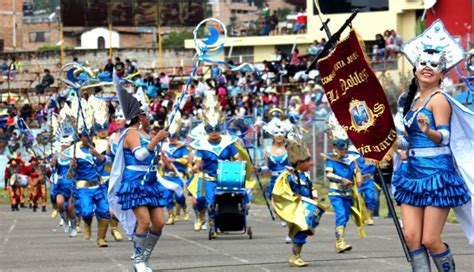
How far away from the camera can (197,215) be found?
72.6 ft

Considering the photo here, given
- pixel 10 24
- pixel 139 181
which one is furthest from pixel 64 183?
pixel 10 24

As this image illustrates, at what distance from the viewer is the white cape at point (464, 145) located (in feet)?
34.3

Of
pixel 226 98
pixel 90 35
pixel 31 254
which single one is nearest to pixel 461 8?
pixel 226 98

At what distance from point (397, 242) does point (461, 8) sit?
20.0 m

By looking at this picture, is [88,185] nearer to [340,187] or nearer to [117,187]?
[340,187]

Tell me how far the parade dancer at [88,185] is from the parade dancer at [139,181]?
4330 millimetres

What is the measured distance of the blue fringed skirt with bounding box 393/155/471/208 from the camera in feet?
34.1

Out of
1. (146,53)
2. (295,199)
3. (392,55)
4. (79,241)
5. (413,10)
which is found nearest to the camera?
(295,199)

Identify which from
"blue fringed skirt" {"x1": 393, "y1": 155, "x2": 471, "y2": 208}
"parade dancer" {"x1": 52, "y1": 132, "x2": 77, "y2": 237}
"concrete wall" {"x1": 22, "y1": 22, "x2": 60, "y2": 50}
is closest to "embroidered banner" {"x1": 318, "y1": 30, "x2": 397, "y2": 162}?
"blue fringed skirt" {"x1": 393, "y1": 155, "x2": 471, "y2": 208}

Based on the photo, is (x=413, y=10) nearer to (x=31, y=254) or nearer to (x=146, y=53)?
(x=146, y=53)

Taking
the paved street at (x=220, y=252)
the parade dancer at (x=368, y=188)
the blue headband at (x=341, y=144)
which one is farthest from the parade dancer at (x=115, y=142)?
the parade dancer at (x=368, y=188)

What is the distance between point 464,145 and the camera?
413 inches

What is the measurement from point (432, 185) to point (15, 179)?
23643mm

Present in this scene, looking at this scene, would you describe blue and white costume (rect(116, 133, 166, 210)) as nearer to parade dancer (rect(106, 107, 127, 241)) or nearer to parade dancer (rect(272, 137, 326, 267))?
parade dancer (rect(272, 137, 326, 267))
